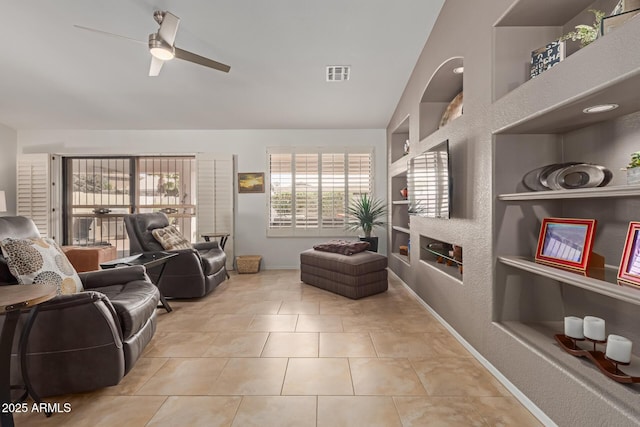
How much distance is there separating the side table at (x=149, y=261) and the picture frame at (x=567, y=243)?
10.6 ft

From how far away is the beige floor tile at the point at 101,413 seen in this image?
166cm

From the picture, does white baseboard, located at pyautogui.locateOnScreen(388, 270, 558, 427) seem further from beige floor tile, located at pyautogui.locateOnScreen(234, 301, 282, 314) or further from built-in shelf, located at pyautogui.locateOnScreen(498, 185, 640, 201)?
beige floor tile, located at pyautogui.locateOnScreen(234, 301, 282, 314)

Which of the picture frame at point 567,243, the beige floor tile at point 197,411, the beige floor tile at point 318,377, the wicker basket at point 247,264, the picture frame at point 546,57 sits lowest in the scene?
the beige floor tile at point 197,411

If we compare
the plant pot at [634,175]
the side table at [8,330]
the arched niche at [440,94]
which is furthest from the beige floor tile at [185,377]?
the arched niche at [440,94]

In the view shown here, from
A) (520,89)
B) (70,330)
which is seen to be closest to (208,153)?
(70,330)

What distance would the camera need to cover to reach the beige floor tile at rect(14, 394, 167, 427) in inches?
65.3

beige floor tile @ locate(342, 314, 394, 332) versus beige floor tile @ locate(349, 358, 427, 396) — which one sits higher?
beige floor tile @ locate(342, 314, 394, 332)

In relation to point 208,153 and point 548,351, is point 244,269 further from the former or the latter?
point 548,351

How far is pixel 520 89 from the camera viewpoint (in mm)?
1853

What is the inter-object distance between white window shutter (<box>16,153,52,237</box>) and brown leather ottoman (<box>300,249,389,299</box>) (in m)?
5.04

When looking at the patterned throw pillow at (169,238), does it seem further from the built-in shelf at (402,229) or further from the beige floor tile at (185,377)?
the built-in shelf at (402,229)

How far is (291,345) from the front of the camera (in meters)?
2.56

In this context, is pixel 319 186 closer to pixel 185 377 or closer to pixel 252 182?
pixel 252 182

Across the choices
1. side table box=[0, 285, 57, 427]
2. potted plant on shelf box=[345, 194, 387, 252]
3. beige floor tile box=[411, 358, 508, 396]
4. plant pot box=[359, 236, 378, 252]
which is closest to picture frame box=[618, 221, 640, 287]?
beige floor tile box=[411, 358, 508, 396]
